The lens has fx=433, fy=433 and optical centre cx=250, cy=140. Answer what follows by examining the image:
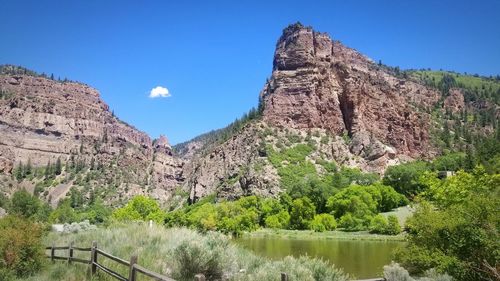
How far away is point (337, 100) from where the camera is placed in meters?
165

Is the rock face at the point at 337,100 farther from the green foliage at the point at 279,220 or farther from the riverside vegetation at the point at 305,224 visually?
the green foliage at the point at 279,220

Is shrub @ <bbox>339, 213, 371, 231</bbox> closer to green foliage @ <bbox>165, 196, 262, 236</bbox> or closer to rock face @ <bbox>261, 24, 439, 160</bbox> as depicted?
green foliage @ <bbox>165, 196, 262, 236</bbox>

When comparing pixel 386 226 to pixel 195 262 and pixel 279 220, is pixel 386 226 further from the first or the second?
pixel 195 262

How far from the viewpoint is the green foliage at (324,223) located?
97.2 meters

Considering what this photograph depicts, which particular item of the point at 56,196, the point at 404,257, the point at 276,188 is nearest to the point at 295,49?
the point at 276,188

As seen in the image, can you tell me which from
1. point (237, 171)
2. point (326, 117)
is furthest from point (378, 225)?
point (326, 117)

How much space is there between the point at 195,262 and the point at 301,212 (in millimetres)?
94824

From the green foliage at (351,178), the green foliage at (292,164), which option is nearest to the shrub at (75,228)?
the green foliage at (292,164)

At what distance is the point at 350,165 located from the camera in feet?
485

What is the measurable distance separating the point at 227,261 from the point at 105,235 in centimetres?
818

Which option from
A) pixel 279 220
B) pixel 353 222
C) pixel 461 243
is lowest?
pixel 279 220

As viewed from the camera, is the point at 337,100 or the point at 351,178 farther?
the point at 337,100

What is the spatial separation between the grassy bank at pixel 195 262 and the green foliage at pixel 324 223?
8187 cm

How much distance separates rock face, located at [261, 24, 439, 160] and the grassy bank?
13629cm
